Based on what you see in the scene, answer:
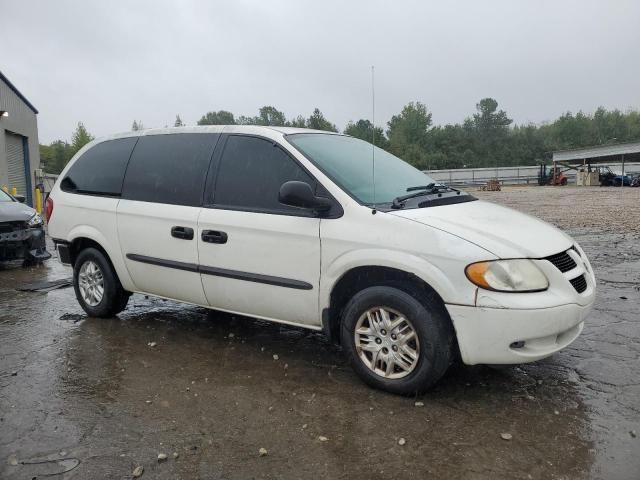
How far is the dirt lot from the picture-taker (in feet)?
9.00

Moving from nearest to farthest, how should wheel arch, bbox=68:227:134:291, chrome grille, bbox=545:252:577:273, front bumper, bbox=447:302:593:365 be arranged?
front bumper, bbox=447:302:593:365, chrome grille, bbox=545:252:577:273, wheel arch, bbox=68:227:134:291

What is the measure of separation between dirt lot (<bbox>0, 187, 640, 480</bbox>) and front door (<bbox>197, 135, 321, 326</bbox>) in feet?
1.67

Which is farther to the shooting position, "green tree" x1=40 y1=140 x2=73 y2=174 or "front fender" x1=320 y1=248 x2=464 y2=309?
"green tree" x1=40 y1=140 x2=73 y2=174

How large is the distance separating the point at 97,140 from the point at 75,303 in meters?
1.95

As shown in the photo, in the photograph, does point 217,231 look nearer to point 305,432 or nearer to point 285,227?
point 285,227

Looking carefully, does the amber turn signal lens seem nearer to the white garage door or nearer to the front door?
the front door

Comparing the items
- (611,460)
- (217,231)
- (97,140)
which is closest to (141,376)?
(217,231)

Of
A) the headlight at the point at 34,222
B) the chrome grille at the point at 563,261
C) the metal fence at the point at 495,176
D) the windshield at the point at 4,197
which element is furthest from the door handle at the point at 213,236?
the metal fence at the point at 495,176

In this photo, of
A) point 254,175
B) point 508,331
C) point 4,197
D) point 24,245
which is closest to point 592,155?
point 4,197

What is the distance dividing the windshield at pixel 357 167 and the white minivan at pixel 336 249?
0.02 m

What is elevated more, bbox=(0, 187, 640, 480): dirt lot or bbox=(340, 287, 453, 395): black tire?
bbox=(340, 287, 453, 395): black tire

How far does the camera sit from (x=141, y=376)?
3904mm

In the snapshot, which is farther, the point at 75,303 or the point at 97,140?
the point at 75,303

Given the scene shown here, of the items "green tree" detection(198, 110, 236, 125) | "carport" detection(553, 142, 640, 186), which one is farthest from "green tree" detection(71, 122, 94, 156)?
"carport" detection(553, 142, 640, 186)
